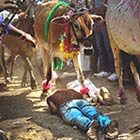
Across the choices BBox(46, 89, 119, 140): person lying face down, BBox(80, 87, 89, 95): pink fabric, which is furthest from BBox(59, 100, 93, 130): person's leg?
BBox(80, 87, 89, 95): pink fabric

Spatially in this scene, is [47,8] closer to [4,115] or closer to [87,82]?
[87,82]

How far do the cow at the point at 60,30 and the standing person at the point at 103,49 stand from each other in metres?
1.05

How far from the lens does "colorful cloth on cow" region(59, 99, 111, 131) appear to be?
15.2ft

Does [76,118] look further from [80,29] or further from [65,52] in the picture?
[80,29]

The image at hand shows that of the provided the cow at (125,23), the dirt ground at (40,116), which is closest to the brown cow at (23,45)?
the dirt ground at (40,116)

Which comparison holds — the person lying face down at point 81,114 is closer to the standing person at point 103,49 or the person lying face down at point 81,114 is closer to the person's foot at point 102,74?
the standing person at point 103,49

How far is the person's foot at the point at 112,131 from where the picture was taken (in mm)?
4414

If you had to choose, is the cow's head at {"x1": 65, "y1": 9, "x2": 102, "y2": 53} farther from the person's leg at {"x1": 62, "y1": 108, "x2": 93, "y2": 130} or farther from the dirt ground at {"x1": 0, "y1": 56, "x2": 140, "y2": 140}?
the person's leg at {"x1": 62, "y1": 108, "x2": 93, "y2": 130}

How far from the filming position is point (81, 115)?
4.83m

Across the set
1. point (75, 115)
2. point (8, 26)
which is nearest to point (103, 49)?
point (8, 26)

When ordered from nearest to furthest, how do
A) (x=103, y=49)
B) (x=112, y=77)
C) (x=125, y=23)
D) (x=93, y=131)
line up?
(x=93, y=131)
(x=125, y=23)
(x=112, y=77)
(x=103, y=49)

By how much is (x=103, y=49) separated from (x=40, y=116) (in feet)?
8.95

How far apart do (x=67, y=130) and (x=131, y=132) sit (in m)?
0.75

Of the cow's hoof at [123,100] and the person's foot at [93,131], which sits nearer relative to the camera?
the person's foot at [93,131]
